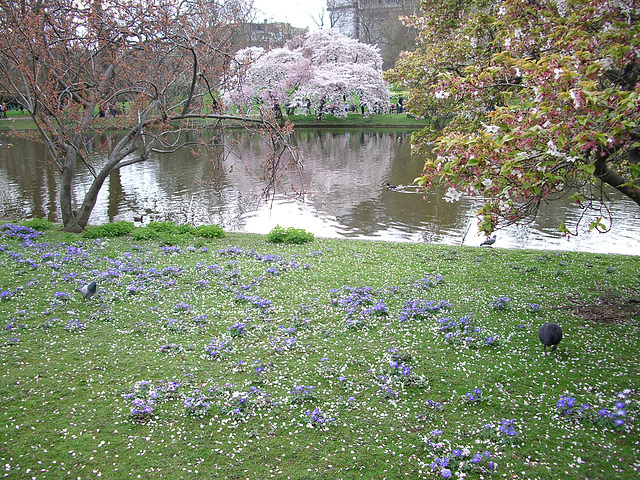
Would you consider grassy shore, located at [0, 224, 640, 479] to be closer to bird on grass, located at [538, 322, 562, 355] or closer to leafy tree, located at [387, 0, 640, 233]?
bird on grass, located at [538, 322, 562, 355]

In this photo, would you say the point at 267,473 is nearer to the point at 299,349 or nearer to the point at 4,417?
the point at 299,349

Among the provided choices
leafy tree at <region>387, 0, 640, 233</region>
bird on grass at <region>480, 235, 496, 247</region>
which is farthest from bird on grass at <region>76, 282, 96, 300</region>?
bird on grass at <region>480, 235, 496, 247</region>

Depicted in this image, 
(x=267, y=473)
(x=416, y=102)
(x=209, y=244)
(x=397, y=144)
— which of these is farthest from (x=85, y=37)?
(x=397, y=144)

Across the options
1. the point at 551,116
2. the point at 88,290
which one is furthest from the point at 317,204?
the point at 551,116

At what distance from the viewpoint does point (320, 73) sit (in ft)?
153

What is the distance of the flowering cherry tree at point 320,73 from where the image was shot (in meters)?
46.6

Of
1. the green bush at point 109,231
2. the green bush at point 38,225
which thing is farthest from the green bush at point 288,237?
the green bush at point 38,225

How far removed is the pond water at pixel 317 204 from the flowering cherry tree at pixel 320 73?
63.3 ft

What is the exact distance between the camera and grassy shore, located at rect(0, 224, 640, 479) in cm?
446

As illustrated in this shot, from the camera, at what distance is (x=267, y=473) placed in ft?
14.0

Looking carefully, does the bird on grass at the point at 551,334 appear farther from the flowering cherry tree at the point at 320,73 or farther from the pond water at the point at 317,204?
the flowering cherry tree at the point at 320,73

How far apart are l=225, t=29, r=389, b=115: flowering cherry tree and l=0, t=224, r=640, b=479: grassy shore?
1580 inches

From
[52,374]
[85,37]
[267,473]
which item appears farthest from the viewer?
[85,37]

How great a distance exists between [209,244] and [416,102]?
6399 millimetres
